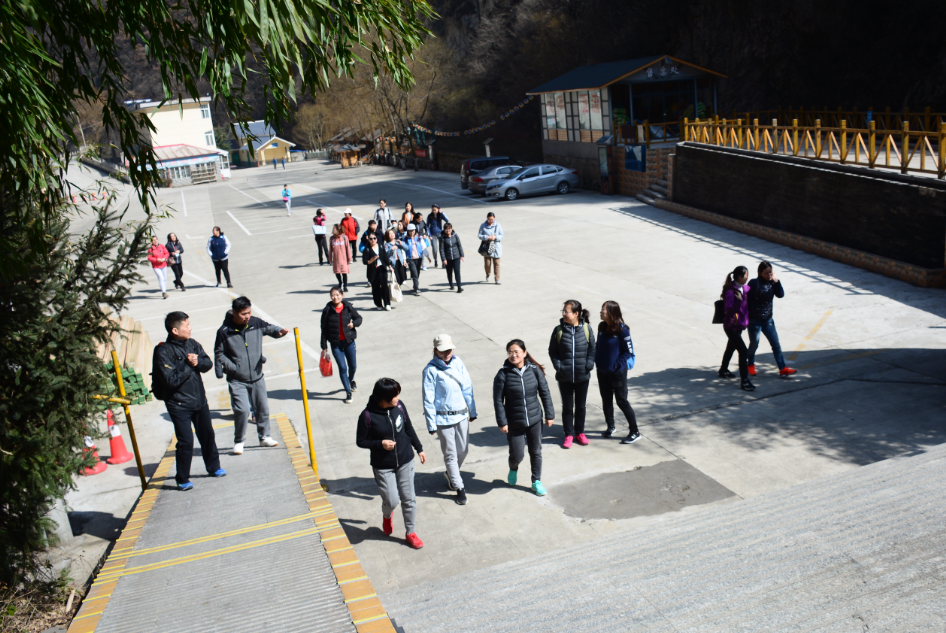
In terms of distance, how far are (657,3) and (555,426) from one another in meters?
41.8

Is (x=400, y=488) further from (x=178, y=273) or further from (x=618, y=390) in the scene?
(x=178, y=273)

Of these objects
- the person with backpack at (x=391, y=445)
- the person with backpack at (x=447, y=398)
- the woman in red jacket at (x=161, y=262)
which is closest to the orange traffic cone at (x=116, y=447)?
the person with backpack at (x=391, y=445)

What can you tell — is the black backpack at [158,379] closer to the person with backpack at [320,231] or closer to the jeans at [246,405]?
the jeans at [246,405]

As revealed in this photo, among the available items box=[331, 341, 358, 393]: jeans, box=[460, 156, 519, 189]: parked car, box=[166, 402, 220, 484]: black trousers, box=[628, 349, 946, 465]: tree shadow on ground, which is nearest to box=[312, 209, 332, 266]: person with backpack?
box=[331, 341, 358, 393]: jeans

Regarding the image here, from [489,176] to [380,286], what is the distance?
64.4ft

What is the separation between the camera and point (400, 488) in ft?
22.5

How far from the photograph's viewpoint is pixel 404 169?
5794cm

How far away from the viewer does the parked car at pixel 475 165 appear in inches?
1443

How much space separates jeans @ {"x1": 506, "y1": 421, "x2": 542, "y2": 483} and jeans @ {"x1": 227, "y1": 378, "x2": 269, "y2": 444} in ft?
9.38

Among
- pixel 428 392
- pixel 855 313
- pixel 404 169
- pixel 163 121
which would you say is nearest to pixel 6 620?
pixel 428 392

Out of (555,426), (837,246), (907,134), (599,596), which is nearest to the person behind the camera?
(599,596)

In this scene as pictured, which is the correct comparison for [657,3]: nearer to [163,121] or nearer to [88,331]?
[88,331]

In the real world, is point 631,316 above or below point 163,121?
below

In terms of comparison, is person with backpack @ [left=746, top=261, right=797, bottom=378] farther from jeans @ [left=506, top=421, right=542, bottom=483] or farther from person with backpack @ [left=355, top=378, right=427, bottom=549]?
person with backpack @ [left=355, top=378, right=427, bottom=549]
